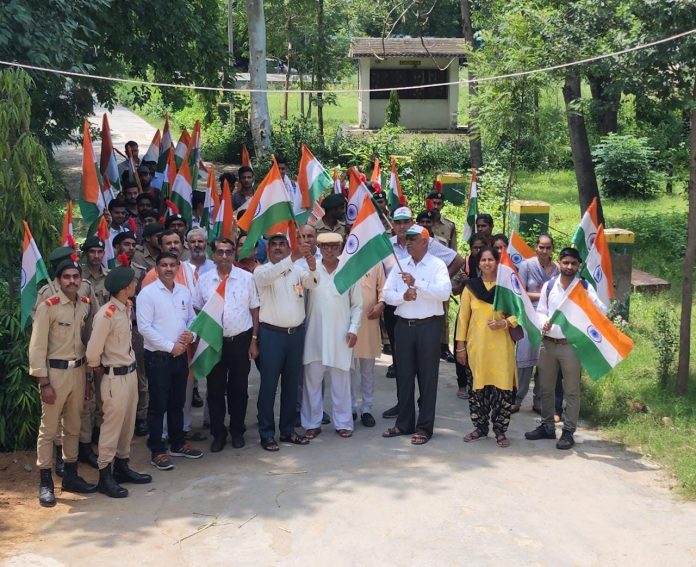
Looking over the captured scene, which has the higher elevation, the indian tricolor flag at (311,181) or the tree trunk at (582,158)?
the tree trunk at (582,158)

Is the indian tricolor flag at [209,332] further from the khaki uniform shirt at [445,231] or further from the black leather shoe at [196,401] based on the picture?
the khaki uniform shirt at [445,231]

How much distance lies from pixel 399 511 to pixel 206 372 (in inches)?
78.3

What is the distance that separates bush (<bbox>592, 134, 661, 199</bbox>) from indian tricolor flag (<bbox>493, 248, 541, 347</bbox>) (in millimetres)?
12577

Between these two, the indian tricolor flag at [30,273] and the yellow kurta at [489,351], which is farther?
the yellow kurta at [489,351]

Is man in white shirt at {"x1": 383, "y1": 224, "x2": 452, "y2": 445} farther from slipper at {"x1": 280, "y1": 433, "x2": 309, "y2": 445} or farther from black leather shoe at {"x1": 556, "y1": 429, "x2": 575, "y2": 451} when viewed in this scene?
black leather shoe at {"x1": 556, "y1": 429, "x2": 575, "y2": 451}

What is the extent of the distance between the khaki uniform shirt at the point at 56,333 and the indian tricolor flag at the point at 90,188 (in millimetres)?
2723

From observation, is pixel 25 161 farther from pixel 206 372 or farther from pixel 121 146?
pixel 121 146

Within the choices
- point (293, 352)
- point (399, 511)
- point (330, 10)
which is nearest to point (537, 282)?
point (293, 352)

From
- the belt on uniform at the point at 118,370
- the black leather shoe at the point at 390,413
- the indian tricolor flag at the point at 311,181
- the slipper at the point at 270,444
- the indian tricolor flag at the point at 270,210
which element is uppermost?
the indian tricolor flag at the point at 311,181

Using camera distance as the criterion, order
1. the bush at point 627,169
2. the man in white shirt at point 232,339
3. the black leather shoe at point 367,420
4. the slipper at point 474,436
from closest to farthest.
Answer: the man in white shirt at point 232,339 → the slipper at point 474,436 → the black leather shoe at point 367,420 → the bush at point 627,169

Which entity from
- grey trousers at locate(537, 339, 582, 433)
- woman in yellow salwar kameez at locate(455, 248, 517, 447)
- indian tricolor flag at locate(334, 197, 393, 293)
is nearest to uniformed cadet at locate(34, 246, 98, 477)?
indian tricolor flag at locate(334, 197, 393, 293)

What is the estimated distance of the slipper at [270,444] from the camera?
778cm

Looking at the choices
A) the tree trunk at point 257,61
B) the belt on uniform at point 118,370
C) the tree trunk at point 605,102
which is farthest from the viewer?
the tree trunk at point 257,61

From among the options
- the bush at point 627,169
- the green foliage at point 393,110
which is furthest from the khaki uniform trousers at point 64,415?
the green foliage at point 393,110
